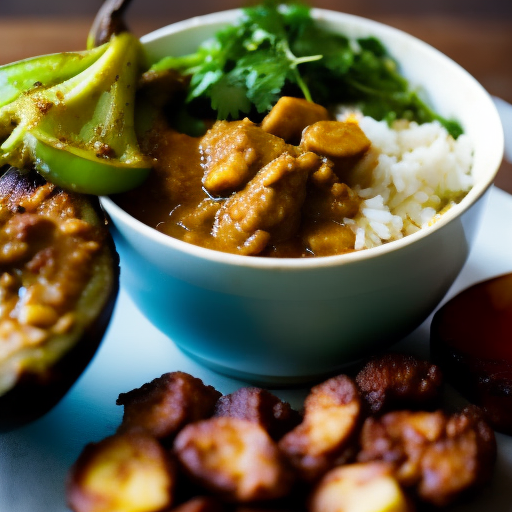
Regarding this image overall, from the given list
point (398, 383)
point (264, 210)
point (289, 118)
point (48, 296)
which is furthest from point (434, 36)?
point (48, 296)

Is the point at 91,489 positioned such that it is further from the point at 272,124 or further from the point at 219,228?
the point at 272,124

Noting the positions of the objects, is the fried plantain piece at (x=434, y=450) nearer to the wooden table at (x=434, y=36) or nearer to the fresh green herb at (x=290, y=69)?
the fresh green herb at (x=290, y=69)

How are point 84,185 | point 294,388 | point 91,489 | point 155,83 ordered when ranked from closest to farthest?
1. point 91,489
2. point 84,185
3. point 294,388
4. point 155,83

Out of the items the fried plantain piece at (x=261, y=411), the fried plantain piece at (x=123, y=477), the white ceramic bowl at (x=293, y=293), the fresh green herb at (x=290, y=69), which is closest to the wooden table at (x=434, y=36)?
the fresh green herb at (x=290, y=69)

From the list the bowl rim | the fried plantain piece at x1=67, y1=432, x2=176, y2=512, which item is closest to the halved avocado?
the bowl rim

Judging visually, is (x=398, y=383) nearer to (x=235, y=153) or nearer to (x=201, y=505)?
(x=201, y=505)

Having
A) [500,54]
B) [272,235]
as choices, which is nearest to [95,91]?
[272,235]

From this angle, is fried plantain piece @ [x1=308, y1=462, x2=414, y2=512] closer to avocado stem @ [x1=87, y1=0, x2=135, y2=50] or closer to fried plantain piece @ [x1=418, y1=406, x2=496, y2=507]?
fried plantain piece @ [x1=418, y1=406, x2=496, y2=507]
